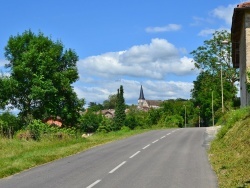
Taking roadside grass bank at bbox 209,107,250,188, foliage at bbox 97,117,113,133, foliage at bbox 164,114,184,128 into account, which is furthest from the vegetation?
foliage at bbox 97,117,113,133

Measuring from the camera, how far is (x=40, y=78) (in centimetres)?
4062

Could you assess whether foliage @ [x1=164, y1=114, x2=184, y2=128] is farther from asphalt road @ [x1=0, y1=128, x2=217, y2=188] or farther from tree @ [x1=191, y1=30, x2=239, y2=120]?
asphalt road @ [x1=0, y1=128, x2=217, y2=188]

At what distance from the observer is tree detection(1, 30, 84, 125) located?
40875mm

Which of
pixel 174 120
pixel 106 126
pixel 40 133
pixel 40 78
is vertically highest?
pixel 40 78

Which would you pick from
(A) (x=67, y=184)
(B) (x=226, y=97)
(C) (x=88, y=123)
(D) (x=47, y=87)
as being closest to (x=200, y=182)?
(A) (x=67, y=184)

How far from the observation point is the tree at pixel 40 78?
40875 mm

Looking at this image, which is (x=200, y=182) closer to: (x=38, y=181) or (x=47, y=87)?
(x=38, y=181)

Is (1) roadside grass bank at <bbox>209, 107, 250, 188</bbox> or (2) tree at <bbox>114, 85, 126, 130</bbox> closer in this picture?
(1) roadside grass bank at <bbox>209, 107, 250, 188</bbox>

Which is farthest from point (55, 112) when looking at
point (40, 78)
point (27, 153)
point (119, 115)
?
point (119, 115)

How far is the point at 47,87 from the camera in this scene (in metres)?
41.2

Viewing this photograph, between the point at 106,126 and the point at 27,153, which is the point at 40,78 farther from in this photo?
the point at 106,126

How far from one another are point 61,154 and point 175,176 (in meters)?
9.57

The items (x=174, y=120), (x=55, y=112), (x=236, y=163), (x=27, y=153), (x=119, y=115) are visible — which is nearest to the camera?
(x=236, y=163)

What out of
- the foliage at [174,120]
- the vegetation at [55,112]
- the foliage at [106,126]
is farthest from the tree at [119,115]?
the vegetation at [55,112]
